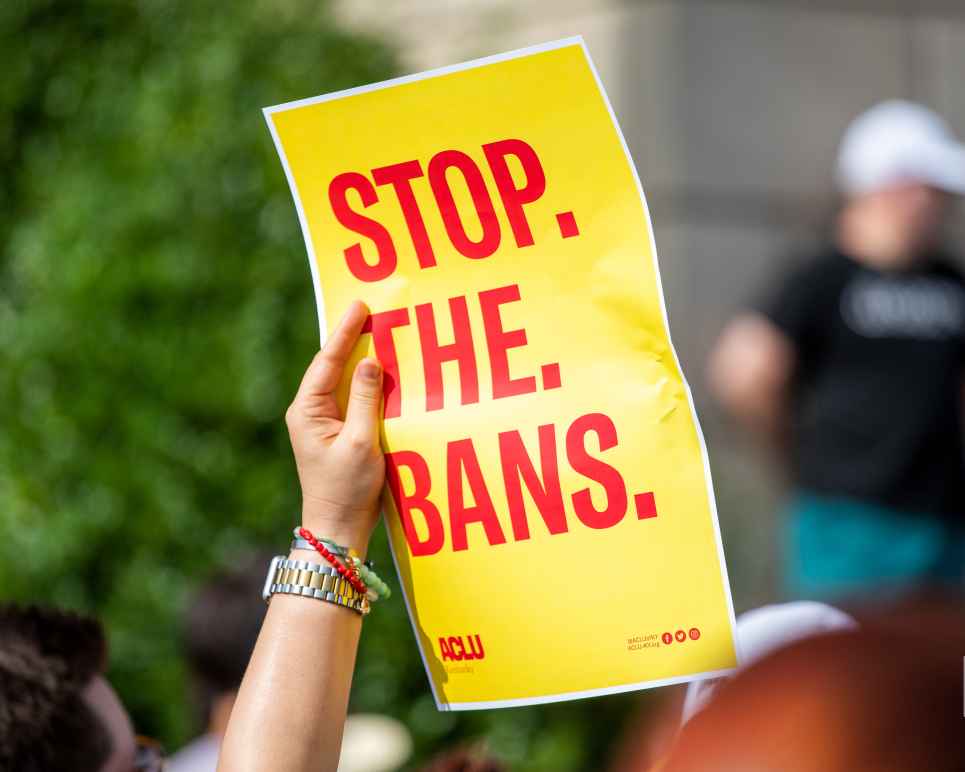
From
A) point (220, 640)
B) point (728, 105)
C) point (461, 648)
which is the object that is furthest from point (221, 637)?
point (728, 105)

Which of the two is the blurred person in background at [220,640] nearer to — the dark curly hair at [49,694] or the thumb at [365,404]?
the dark curly hair at [49,694]

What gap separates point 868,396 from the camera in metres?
4.72

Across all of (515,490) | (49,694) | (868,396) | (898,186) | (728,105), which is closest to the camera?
(515,490)

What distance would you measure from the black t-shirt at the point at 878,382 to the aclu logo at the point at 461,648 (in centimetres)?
289

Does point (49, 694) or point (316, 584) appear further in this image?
point (49, 694)

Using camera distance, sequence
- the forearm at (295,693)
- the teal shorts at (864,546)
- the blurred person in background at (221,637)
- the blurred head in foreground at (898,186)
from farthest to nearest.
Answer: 1. the blurred head in foreground at (898,186)
2. the teal shorts at (864,546)
3. the blurred person in background at (221,637)
4. the forearm at (295,693)

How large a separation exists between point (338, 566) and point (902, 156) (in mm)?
3696

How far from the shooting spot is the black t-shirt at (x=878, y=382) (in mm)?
4668

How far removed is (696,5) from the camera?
6.20 m

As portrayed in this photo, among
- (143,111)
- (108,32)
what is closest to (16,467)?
(143,111)

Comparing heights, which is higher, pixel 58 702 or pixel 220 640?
pixel 58 702

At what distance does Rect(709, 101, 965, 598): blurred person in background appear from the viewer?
4613mm

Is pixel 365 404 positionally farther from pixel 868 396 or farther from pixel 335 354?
pixel 868 396

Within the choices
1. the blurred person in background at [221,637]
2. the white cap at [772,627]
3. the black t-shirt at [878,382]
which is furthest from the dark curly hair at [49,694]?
the black t-shirt at [878,382]
